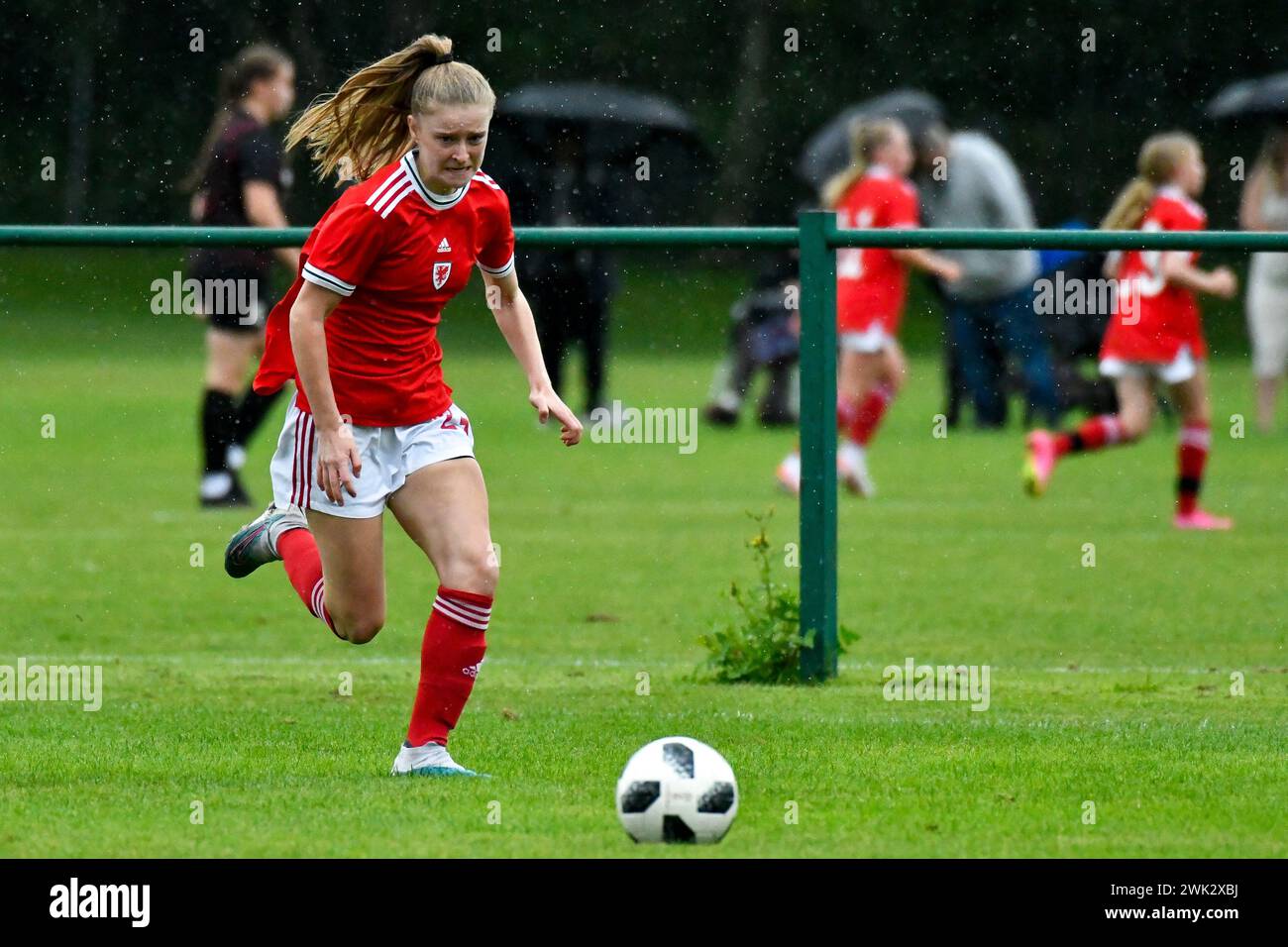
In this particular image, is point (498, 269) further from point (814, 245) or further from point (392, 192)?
point (814, 245)

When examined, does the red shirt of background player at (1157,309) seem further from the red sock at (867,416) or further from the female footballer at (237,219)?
the female footballer at (237,219)

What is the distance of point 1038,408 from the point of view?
637 inches

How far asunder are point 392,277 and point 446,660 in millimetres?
967

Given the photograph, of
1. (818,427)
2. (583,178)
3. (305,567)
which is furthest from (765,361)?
(305,567)

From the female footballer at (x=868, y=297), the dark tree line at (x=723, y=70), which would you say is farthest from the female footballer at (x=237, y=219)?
the female footballer at (x=868, y=297)

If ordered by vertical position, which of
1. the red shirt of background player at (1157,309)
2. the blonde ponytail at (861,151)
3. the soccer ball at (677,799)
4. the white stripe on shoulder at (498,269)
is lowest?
the soccer ball at (677,799)

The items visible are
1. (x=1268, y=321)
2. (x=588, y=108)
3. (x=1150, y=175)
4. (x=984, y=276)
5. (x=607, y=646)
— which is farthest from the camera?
(x=588, y=108)

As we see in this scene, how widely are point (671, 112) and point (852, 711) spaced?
58.5 ft

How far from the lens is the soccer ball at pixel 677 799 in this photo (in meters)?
4.70

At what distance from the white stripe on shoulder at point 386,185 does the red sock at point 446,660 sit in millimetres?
981

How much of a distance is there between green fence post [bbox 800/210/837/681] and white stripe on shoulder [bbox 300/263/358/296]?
6.51 ft

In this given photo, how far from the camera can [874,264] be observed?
13.8 meters

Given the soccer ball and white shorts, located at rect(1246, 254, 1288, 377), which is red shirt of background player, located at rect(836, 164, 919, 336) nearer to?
white shorts, located at rect(1246, 254, 1288, 377)
